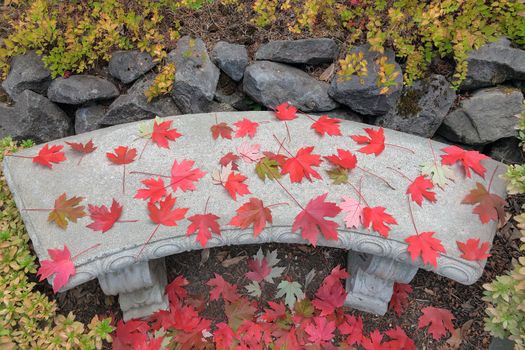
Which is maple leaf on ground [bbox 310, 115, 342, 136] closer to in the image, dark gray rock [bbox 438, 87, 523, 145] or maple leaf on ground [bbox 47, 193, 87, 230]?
dark gray rock [bbox 438, 87, 523, 145]

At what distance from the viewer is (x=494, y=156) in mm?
2887

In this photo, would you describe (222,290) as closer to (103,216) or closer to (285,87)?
(103,216)

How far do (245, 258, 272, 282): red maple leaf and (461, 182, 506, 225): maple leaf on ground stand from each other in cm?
123

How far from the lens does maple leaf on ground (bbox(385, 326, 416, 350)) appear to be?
231 centimetres

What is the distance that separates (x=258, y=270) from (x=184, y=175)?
0.85 metres

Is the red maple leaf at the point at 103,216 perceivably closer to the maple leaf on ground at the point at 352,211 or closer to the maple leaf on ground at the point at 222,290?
the maple leaf on ground at the point at 222,290

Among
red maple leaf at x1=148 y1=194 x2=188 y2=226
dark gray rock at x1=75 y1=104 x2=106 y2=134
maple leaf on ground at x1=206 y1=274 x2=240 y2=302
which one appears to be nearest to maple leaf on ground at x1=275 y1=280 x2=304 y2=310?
maple leaf on ground at x1=206 y1=274 x2=240 y2=302

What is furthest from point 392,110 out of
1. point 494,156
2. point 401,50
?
point 494,156

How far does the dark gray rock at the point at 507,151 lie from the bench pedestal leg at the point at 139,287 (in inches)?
97.5

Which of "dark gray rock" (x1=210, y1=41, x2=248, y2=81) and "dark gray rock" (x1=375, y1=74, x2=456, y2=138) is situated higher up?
"dark gray rock" (x1=210, y1=41, x2=248, y2=81)

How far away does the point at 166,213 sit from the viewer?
1963 mm

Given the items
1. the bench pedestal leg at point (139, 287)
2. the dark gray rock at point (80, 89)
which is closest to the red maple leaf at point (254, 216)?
the bench pedestal leg at point (139, 287)

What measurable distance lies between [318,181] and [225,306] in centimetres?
99

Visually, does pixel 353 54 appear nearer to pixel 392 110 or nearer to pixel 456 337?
pixel 392 110
